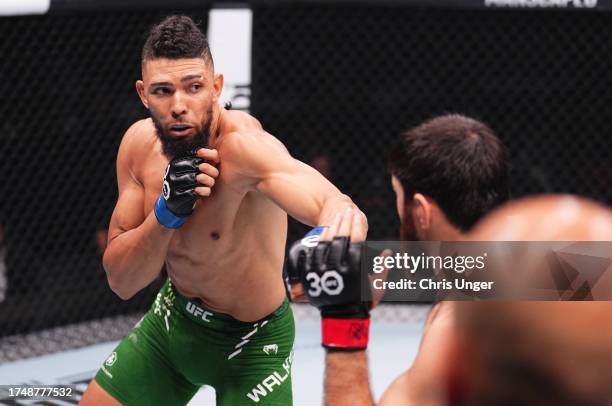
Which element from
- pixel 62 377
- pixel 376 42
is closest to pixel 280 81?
pixel 376 42

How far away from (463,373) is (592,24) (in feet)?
12.6

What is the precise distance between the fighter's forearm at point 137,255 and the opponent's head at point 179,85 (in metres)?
0.21

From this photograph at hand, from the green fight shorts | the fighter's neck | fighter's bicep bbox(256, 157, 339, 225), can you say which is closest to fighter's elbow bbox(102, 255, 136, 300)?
the green fight shorts

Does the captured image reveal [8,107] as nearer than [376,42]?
Yes

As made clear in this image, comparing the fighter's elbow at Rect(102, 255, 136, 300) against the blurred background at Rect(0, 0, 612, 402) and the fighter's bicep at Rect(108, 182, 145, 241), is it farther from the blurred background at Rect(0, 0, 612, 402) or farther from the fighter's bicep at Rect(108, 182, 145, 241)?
the blurred background at Rect(0, 0, 612, 402)

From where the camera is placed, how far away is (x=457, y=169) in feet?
5.37

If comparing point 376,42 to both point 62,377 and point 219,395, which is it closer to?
point 62,377

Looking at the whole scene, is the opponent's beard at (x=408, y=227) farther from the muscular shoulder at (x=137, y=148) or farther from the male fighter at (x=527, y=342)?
A: the muscular shoulder at (x=137, y=148)

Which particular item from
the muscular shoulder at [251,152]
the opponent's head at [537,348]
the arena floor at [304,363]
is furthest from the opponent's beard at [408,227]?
the arena floor at [304,363]

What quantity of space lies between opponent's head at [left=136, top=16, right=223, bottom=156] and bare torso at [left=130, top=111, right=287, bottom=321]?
7 centimetres

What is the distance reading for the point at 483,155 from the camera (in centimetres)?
167

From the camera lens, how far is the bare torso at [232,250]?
2.47 m

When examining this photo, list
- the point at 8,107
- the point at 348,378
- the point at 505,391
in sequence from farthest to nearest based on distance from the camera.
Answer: the point at 8,107 < the point at 348,378 < the point at 505,391

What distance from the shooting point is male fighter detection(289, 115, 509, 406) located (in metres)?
1.63
